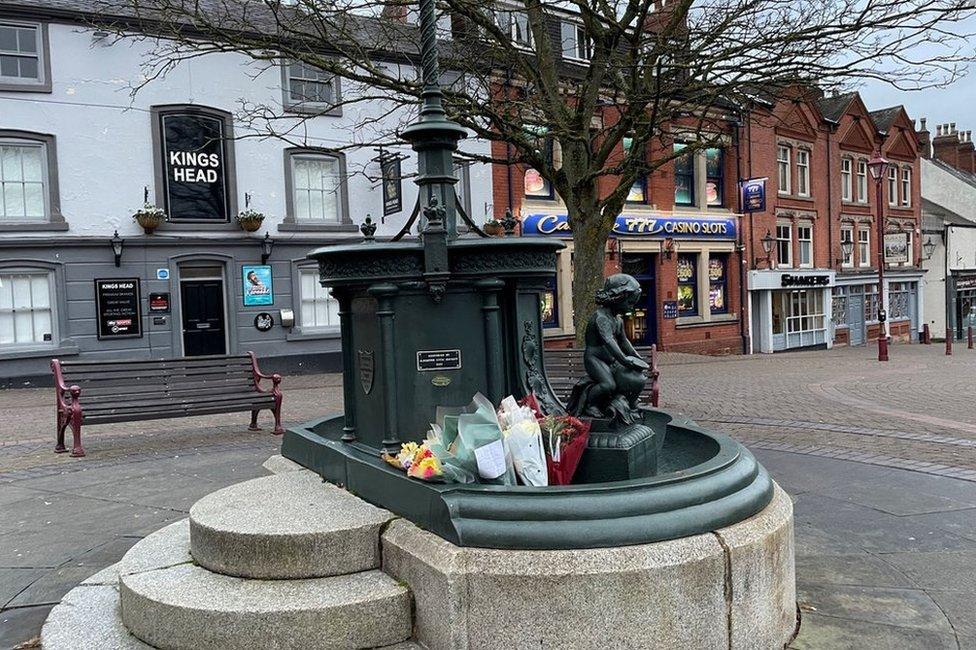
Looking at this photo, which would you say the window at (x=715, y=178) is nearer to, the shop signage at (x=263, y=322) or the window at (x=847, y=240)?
the window at (x=847, y=240)

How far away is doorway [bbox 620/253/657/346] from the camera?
23.8 metres

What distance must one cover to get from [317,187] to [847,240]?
78.7 feet

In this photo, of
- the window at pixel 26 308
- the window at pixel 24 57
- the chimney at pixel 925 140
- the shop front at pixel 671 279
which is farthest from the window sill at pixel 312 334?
the chimney at pixel 925 140

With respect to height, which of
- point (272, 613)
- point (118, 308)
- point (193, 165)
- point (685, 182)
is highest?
point (685, 182)

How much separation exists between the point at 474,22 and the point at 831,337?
2544 centimetres

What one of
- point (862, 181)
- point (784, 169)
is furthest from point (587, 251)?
point (862, 181)

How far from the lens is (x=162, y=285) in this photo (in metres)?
16.3

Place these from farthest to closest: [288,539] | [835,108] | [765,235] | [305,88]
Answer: [835,108], [765,235], [305,88], [288,539]

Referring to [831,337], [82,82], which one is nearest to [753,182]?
[831,337]

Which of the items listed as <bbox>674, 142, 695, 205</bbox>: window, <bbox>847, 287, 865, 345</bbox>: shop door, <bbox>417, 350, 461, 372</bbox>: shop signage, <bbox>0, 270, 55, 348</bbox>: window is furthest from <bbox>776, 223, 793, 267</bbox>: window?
<bbox>417, 350, 461, 372</bbox>: shop signage

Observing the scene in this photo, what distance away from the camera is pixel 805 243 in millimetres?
29734

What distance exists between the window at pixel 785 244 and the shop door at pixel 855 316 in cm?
543

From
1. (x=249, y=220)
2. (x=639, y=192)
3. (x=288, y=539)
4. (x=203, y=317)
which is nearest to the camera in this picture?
(x=288, y=539)

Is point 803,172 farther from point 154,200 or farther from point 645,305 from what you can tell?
point 154,200
